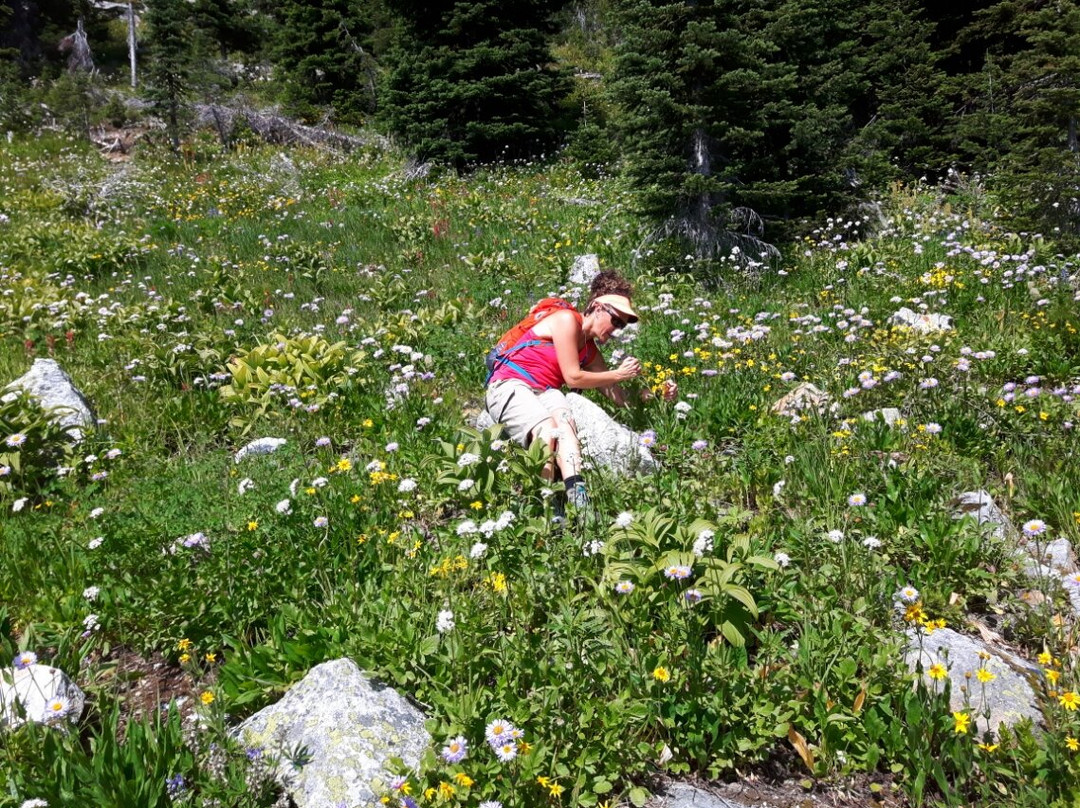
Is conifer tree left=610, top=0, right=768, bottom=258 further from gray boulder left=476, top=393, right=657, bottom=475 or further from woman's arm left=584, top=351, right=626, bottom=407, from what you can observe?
gray boulder left=476, top=393, right=657, bottom=475

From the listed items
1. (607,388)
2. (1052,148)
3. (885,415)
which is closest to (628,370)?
(607,388)

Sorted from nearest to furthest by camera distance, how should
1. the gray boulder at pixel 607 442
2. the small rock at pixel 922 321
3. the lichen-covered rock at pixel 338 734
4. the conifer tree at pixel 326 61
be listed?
1. the lichen-covered rock at pixel 338 734
2. the gray boulder at pixel 607 442
3. the small rock at pixel 922 321
4. the conifer tree at pixel 326 61

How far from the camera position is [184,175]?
1619cm

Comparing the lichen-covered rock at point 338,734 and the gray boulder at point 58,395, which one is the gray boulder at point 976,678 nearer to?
the lichen-covered rock at point 338,734

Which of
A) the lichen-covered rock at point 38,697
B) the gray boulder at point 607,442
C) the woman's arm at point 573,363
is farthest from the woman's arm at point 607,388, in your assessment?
the lichen-covered rock at point 38,697

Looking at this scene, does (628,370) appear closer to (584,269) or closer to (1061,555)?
(1061,555)

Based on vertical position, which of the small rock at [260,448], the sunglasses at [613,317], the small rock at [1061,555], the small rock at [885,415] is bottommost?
the small rock at [260,448]

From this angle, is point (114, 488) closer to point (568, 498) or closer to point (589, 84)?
point (568, 498)

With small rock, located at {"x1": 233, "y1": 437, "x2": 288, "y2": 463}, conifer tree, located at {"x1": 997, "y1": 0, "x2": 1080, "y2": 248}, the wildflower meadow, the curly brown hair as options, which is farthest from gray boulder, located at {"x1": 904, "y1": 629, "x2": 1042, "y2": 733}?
conifer tree, located at {"x1": 997, "y1": 0, "x2": 1080, "y2": 248}

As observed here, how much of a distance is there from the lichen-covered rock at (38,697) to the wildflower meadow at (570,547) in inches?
1.6

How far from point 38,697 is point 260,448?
233cm

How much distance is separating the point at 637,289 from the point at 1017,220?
177 inches

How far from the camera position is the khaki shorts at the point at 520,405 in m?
4.48

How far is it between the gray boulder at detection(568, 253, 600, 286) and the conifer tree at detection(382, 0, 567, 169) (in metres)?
8.75
